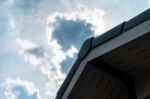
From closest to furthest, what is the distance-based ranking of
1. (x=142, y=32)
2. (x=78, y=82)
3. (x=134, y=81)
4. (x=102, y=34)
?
(x=142, y=32) → (x=102, y=34) → (x=78, y=82) → (x=134, y=81)

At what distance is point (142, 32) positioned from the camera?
17.5 ft

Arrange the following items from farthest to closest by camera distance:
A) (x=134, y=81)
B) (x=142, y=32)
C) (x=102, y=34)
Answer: (x=134, y=81) → (x=102, y=34) → (x=142, y=32)

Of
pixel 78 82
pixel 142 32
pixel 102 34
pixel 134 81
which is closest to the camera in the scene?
pixel 142 32

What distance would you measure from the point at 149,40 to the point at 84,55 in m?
1.25

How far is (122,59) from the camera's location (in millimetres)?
6215

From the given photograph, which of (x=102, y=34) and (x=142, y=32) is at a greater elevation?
(x=102, y=34)

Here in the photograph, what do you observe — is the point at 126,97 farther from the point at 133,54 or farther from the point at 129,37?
the point at 129,37

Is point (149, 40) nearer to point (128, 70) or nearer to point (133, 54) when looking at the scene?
point (133, 54)

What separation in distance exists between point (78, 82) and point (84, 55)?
0.57m

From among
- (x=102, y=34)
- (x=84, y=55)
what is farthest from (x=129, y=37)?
(x=84, y=55)

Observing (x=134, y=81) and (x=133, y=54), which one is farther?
(x=134, y=81)

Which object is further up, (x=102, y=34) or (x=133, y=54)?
(x=102, y=34)

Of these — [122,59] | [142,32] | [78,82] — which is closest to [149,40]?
[142,32]

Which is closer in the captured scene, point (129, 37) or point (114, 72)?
point (129, 37)
